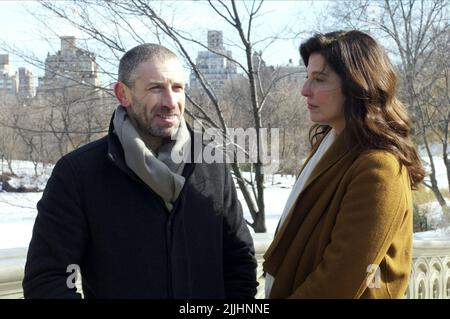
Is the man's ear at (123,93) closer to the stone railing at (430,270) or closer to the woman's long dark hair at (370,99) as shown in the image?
the woman's long dark hair at (370,99)

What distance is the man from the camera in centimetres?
176

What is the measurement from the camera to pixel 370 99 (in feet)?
5.82

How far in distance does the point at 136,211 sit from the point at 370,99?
0.84m

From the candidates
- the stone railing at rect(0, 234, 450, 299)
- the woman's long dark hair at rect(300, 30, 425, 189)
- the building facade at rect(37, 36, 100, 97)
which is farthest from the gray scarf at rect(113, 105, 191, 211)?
the building facade at rect(37, 36, 100, 97)

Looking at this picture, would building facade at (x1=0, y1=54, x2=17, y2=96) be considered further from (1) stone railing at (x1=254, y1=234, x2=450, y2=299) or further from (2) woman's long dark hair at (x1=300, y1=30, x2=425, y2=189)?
(2) woman's long dark hair at (x1=300, y1=30, x2=425, y2=189)

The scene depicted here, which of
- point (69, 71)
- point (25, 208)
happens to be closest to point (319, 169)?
point (69, 71)

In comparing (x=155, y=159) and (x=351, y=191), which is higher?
(x=155, y=159)

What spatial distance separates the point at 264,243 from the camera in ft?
11.7

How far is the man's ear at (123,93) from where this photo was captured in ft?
6.33

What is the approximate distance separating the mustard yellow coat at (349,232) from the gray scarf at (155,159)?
400mm

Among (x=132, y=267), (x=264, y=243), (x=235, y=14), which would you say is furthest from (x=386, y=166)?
(x=235, y=14)

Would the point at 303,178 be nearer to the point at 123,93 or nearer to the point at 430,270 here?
the point at 123,93
